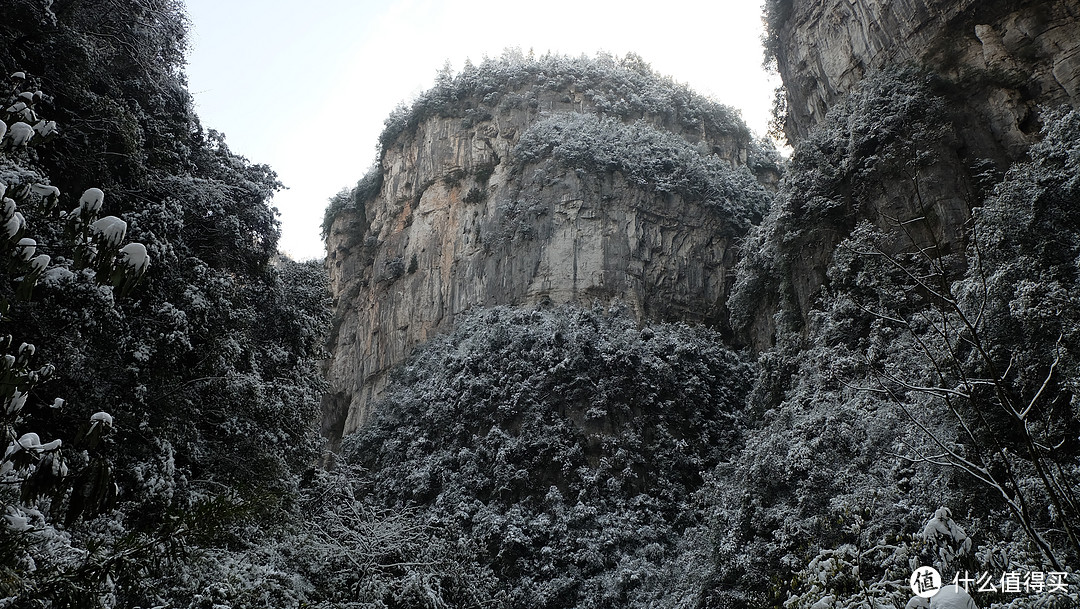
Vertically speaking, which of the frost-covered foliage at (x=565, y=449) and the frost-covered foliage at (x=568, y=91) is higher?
the frost-covered foliage at (x=568, y=91)

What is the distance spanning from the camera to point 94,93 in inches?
342

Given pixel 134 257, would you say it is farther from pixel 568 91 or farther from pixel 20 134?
pixel 568 91

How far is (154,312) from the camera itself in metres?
8.21

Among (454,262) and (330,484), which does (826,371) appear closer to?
(330,484)

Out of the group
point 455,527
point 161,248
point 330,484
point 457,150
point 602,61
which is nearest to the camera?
point 161,248

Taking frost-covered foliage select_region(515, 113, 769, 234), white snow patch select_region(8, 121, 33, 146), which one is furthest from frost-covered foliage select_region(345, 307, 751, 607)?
white snow patch select_region(8, 121, 33, 146)

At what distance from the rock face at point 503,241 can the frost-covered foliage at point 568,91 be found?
0.16 meters

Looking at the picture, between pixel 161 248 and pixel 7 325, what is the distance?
195cm

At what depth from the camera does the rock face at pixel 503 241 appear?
19.2 metres

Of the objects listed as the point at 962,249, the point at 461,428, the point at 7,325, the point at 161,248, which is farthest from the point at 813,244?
the point at 7,325

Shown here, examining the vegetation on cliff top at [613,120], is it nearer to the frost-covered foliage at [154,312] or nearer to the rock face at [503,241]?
the rock face at [503,241]

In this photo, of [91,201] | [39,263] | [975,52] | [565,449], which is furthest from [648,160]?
[39,263]

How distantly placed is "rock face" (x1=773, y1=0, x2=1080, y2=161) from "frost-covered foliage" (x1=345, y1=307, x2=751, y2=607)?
678cm

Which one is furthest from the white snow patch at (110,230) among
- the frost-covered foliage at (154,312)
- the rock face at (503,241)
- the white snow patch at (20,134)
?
the rock face at (503,241)
